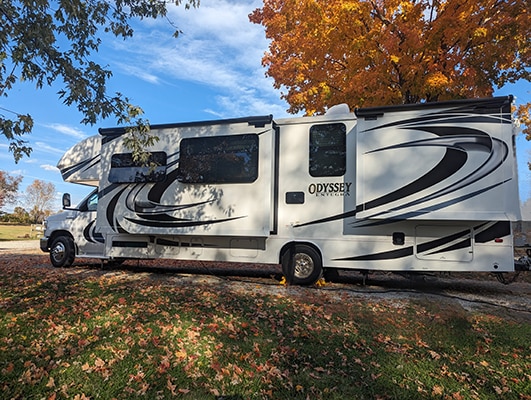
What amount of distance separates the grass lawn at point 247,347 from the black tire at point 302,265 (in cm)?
115

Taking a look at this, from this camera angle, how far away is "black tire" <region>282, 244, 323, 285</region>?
703cm

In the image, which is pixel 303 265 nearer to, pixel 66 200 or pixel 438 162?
pixel 438 162

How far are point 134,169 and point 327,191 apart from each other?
4410 mm

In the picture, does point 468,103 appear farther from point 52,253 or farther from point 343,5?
point 52,253

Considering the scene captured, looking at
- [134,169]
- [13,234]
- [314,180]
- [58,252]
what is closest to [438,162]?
[314,180]

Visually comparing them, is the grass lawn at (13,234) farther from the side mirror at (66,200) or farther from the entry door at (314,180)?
the entry door at (314,180)

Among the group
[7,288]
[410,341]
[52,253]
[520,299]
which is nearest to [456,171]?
[520,299]

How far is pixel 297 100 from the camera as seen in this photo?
10.9 m

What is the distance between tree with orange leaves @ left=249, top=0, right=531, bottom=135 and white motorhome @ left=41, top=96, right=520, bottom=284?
3.02 m

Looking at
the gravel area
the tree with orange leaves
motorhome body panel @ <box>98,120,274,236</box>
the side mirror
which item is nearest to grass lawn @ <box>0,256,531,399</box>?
motorhome body panel @ <box>98,120,274,236</box>

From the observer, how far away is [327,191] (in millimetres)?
7023

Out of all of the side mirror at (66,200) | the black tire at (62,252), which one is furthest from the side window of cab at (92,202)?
the black tire at (62,252)

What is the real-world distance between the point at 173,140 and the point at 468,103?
588 cm

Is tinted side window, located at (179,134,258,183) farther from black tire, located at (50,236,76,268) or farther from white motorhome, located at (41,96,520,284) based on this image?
black tire, located at (50,236,76,268)
